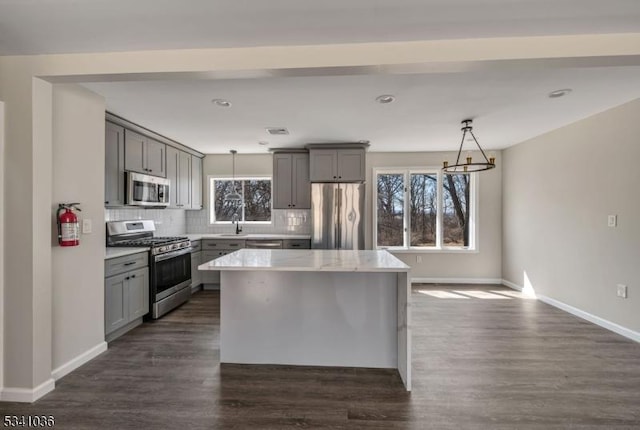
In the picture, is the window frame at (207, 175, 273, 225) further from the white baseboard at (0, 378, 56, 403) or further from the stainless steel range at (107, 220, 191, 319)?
the white baseboard at (0, 378, 56, 403)

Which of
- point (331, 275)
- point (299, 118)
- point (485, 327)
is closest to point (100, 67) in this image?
point (299, 118)

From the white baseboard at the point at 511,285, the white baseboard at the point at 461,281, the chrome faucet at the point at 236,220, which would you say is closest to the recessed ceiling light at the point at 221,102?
the chrome faucet at the point at 236,220

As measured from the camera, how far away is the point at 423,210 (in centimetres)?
552

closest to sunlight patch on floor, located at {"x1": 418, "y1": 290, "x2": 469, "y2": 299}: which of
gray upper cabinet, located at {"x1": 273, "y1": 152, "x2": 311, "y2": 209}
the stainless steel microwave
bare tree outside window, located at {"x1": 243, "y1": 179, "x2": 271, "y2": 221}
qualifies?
gray upper cabinet, located at {"x1": 273, "y1": 152, "x2": 311, "y2": 209}

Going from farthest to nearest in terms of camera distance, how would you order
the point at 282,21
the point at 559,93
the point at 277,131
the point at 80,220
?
the point at 277,131
the point at 559,93
the point at 80,220
the point at 282,21

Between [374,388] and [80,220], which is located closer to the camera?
[374,388]

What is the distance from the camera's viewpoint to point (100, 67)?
6.69ft

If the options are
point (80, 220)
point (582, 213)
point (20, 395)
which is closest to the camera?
point (20, 395)

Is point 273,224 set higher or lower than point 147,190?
lower

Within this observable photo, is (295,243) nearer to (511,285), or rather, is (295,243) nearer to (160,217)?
(160,217)

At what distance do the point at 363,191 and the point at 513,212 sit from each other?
2.51m

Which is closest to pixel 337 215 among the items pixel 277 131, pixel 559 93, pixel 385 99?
pixel 277 131

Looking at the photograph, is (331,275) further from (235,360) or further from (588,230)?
(588,230)

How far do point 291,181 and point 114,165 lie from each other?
2.49 m
